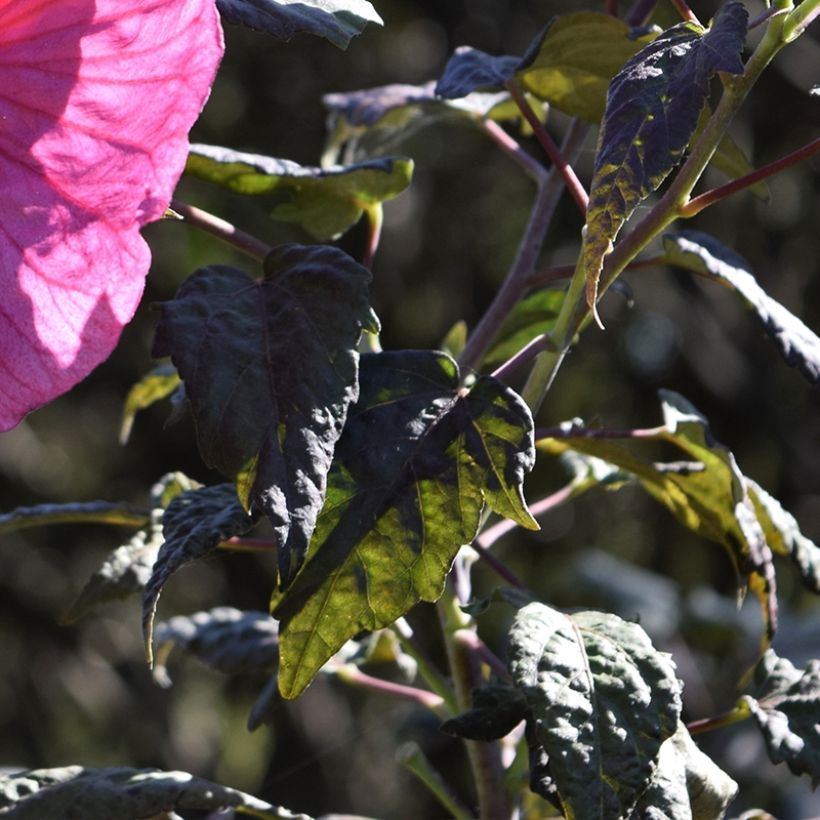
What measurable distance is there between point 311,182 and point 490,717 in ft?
1.04

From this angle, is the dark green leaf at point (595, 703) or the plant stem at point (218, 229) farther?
the plant stem at point (218, 229)

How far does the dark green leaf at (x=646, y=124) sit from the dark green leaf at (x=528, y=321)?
0.31 metres

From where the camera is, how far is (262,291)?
0.58 metres

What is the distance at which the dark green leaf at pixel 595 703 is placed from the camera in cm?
52

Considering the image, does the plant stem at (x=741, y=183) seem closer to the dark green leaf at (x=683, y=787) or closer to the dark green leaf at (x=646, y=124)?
the dark green leaf at (x=646, y=124)

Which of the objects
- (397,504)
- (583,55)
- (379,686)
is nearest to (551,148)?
(583,55)

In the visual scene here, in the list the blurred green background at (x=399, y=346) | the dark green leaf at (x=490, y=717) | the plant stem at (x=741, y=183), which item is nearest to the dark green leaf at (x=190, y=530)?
the dark green leaf at (x=490, y=717)

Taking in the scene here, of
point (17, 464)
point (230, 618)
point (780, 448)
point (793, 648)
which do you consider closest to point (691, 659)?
point (793, 648)

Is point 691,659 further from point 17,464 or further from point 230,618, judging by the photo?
point 17,464

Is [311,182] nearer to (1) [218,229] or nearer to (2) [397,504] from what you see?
(1) [218,229]

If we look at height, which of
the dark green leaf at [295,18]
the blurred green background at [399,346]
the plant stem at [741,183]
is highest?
the dark green leaf at [295,18]

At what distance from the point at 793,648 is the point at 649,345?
1.07 metres

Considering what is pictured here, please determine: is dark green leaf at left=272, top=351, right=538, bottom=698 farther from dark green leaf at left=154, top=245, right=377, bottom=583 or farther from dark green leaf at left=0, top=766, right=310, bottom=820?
dark green leaf at left=0, top=766, right=310, bottom=820

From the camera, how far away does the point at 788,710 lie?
2.37 feet
